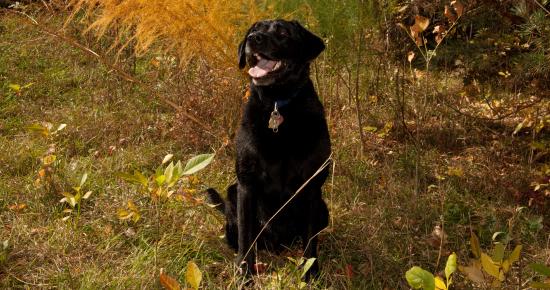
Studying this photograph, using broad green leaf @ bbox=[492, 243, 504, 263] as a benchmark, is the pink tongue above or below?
above

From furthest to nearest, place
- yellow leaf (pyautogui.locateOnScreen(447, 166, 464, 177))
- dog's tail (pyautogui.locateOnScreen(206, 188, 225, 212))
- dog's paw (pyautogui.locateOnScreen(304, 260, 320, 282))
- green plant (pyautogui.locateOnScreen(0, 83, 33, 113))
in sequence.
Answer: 1. green plant (pyautogui.locateOnScreen(0, 83, 33, 113))
2. yellow leaf (pyautogui.locateOnScreen(447, 166, 464, 177))
3. dog's tail (pyautogui.locateOnScreen(206, 188, 225, 212))
4. dog's paw (pyautogui.locateOnScreen(304, 260, 320, 282))

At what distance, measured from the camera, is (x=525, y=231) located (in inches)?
115

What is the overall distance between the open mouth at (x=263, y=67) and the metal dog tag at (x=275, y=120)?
20 cm

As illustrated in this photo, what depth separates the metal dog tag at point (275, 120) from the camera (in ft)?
7.65

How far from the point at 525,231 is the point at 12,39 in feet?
21.4

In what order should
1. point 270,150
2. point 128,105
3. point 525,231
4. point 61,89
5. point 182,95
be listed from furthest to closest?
point 61,89
point 128,105
point 182,95
point 525,231
point 270,150

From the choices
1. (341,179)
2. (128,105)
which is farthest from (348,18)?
(128,105)

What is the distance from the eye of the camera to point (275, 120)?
92.4 inches

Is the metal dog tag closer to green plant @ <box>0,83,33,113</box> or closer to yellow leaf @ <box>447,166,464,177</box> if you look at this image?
yellow leaf @ <box>447,166,464,177</box>

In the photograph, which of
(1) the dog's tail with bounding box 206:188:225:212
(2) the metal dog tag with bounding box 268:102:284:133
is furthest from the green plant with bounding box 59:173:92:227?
(2) the metal dog tag with bounding box 268:102:284:133

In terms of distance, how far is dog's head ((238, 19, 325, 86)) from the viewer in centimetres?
248

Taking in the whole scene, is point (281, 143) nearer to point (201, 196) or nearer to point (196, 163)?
point (196, 163)

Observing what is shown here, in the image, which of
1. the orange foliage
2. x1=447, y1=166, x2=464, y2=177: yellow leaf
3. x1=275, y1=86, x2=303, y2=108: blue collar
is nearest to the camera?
x1=275, y1=86, x2=303, y2=108: blue collar

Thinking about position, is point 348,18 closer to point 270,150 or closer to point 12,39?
point 270,150
